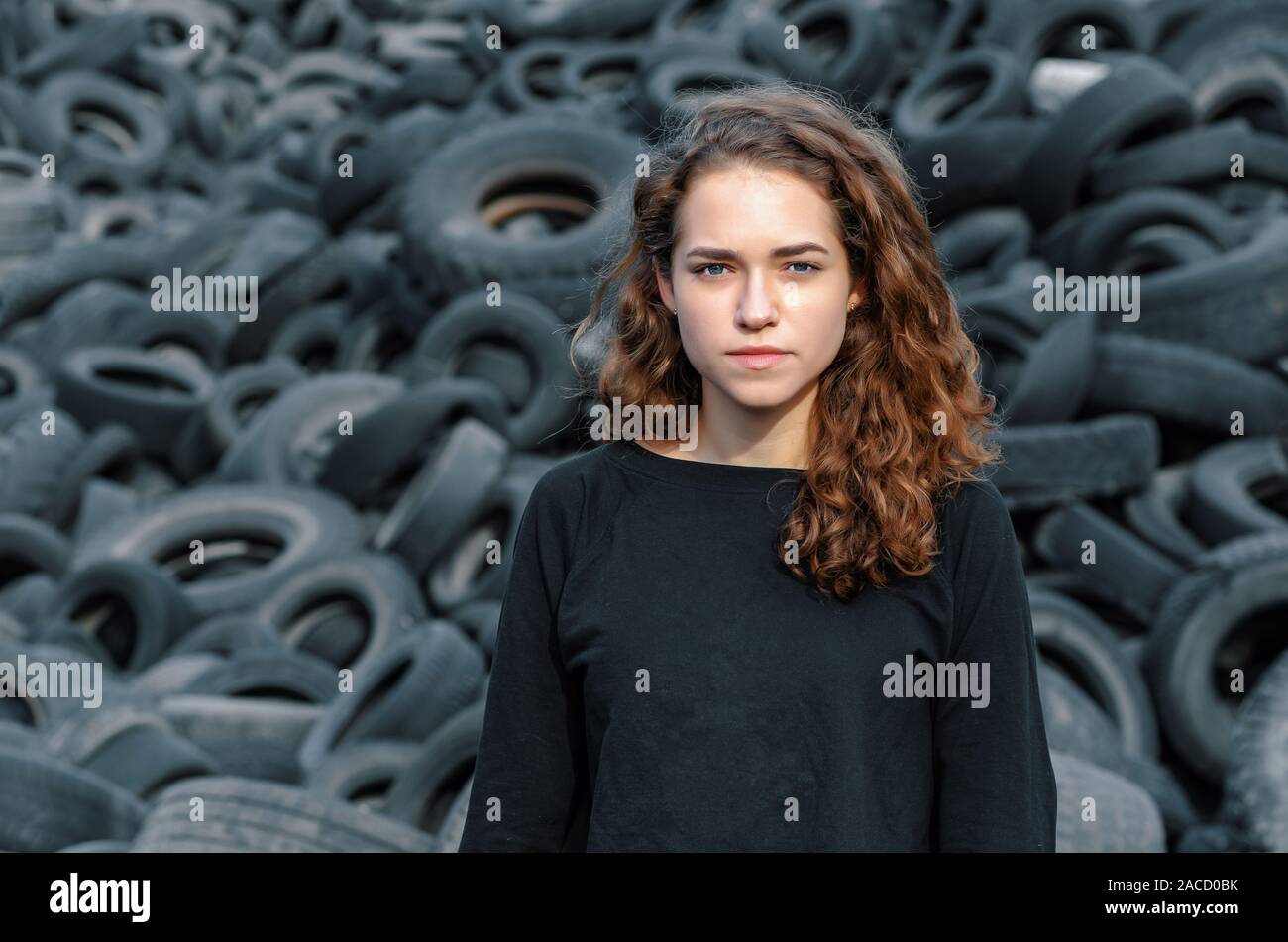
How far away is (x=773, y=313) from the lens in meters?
1.57

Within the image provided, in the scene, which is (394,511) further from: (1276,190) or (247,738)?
(1276,190)

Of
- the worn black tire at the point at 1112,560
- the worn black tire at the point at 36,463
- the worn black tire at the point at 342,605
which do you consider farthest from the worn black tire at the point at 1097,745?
the worn black tire at the point at 36,463

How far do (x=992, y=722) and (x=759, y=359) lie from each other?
487mm

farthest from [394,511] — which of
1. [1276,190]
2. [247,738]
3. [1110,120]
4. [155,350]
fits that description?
[1276,190]

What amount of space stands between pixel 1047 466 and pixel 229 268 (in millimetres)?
6591

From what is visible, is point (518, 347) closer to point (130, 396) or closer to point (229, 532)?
point (229, 532)

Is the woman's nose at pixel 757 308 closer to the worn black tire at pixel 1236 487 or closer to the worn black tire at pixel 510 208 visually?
the worn black tire at pixel 1236 487

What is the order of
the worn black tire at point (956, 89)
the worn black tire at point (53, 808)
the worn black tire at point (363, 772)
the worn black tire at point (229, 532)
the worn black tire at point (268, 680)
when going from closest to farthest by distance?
the worn black tire at point (53, 808) < the worn black tire at point (363, 772) < the worn black tire at point (268, 680) < the worn black tire at point (229, 532) < the worn black tire at point (956, 89)

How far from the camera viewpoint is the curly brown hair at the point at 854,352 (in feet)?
5.13

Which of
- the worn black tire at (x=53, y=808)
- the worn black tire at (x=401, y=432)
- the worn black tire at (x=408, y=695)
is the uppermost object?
the worn black tire at (x=401, y=432)

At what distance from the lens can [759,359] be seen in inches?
62.5
